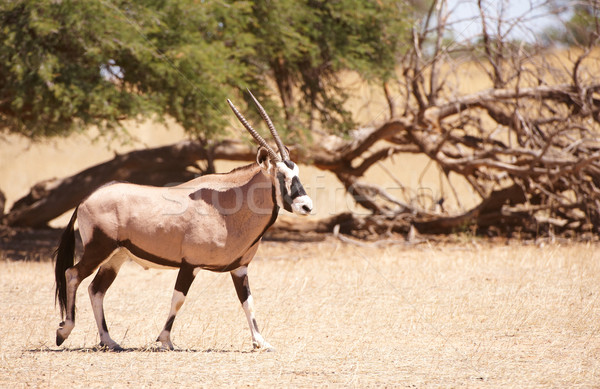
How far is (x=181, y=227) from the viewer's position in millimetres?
5758

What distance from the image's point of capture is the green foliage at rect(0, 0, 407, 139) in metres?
10.6

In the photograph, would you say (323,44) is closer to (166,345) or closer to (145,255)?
(145,255)

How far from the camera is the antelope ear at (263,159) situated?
5.81 m

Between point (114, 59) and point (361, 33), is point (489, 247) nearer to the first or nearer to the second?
point (361, 33)

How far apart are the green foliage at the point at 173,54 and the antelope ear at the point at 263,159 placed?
5.50m

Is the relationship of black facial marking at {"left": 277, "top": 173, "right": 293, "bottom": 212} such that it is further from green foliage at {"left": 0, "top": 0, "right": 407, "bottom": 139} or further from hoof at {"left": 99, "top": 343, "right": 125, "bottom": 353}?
green foliage at {"left": 0, "top": 0, "right": 407, "bottom": 139}

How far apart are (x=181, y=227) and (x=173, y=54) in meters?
5.92

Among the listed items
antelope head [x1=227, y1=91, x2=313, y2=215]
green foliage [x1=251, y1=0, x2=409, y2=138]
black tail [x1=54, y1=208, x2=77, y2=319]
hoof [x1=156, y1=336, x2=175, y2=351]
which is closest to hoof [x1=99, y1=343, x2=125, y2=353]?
hoof [x1=156, y1=336, x2=175, y2=351]

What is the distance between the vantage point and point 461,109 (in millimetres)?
13711

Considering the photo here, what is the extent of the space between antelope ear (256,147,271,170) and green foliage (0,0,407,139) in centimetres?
550

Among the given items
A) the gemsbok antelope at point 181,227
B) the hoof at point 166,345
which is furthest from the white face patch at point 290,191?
the hoof at point 166,345

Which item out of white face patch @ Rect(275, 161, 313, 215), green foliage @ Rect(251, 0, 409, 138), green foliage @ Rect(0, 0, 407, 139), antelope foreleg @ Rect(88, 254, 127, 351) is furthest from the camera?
green foliage @ Rect(251, 0, 409, 138)

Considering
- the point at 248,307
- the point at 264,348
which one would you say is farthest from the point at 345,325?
the point at 248,307

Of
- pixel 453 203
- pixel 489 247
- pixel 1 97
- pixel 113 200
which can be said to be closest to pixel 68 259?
Answer: pixel 113 200
